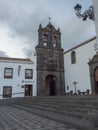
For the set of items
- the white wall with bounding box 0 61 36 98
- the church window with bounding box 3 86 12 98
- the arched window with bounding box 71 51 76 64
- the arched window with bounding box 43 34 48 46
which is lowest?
the church window with bounding box 3 86 12 98

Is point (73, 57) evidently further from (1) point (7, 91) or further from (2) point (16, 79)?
(1) point (7, 91)

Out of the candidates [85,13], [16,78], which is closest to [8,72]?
[16,78]

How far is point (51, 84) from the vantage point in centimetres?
2161

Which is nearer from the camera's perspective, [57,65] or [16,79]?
[16,79]

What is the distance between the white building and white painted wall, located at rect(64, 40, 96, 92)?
4.52m

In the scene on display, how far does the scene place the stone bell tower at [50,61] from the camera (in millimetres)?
20375

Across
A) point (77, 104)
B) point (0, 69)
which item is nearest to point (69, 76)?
point (0, 69)

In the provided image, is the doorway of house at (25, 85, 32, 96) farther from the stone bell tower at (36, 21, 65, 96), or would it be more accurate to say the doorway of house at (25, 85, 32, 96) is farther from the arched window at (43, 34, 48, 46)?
the arched window at (43, 34, 48, 46)

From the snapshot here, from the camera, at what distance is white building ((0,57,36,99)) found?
18.2 metres

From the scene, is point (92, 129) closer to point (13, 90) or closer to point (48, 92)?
point (13, 90)

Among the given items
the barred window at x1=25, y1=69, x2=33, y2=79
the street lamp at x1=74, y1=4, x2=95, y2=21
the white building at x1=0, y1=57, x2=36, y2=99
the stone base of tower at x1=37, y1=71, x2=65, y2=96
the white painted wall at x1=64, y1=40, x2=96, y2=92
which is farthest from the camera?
the stone base of tower at x1=37, y1=71, x2=65, y2=96

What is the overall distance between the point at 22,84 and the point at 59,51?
667 centimetres

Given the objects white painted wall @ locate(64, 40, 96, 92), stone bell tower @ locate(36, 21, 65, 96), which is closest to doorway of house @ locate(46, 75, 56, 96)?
stone bell tower @ locate(36, 21, 65, 96)

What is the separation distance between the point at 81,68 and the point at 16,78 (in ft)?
24.4
